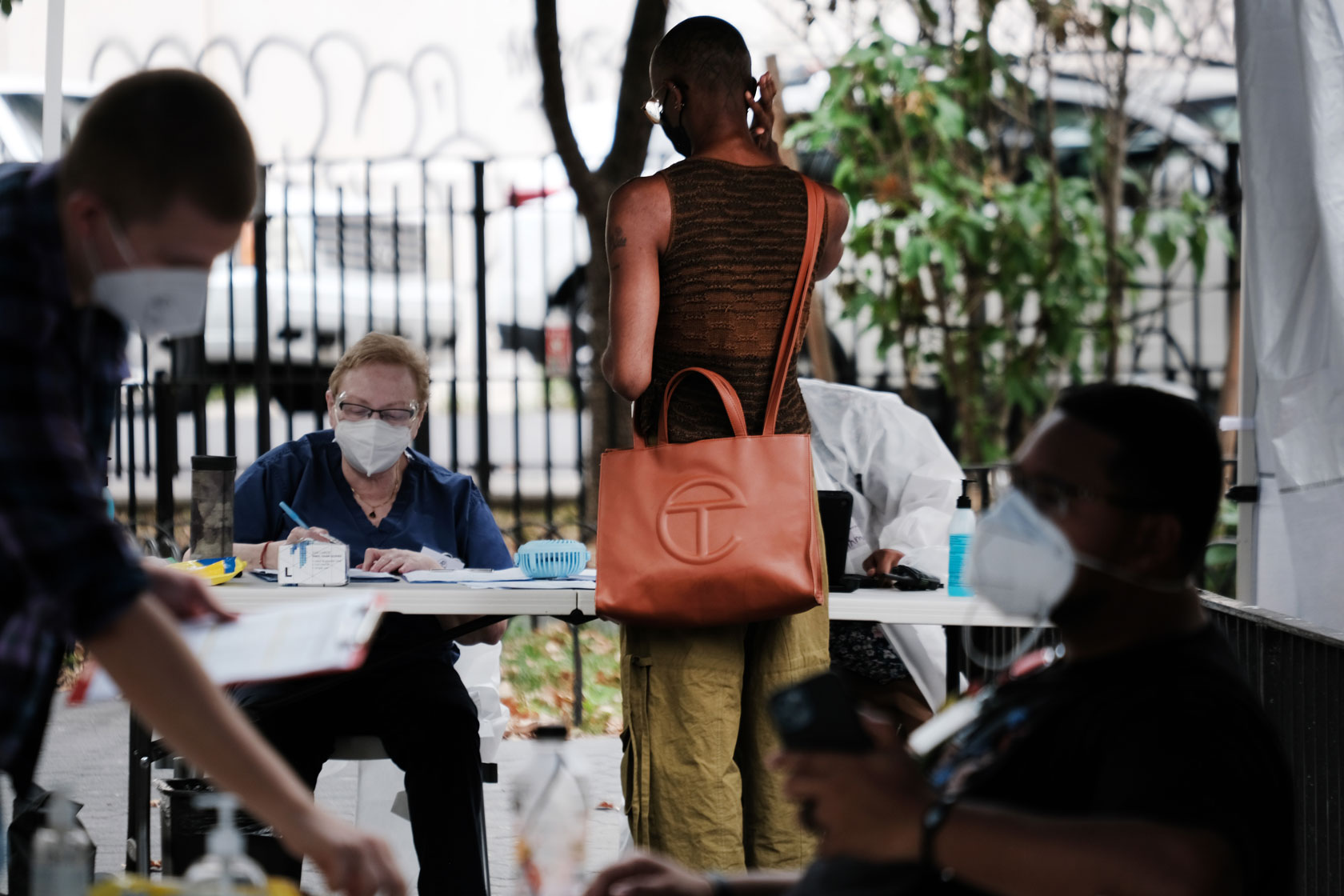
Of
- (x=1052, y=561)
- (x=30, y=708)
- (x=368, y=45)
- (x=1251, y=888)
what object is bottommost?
(x=1251, y=888)

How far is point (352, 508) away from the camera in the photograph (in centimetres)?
399

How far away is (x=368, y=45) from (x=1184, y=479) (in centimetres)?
1006

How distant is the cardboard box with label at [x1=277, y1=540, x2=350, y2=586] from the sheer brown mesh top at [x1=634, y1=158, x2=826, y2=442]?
1048 millimetres

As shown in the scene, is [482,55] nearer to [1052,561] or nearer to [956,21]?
[956,21]

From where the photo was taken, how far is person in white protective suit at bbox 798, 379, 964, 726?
394 centimetres

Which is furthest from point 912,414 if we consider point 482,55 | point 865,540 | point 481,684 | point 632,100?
point 482,55

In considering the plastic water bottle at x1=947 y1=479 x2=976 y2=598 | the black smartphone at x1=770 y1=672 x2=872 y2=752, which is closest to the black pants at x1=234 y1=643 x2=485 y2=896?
the plastic water bottle at x1=947 y1=479 x2=976 y2=598

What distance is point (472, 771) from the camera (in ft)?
11.2

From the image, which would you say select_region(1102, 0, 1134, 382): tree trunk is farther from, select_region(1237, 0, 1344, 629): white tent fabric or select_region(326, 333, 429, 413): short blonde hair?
select_region(326, 333, 429, 413): short blonde hair

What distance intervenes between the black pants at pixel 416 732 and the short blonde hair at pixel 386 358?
798 millimetres

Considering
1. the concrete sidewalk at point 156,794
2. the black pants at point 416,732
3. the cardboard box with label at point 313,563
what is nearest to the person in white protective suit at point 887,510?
the concrete sidewalk at point 156,794

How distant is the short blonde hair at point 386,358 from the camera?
396cm

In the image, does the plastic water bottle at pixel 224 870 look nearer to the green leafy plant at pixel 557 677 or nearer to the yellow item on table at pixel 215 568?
the yellow item on table at pixel 215 568

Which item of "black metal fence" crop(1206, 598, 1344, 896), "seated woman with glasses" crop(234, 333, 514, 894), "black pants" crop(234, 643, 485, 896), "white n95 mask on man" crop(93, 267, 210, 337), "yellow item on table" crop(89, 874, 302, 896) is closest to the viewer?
"white n95 mask on man" crop(93, 267, 210, 337)
